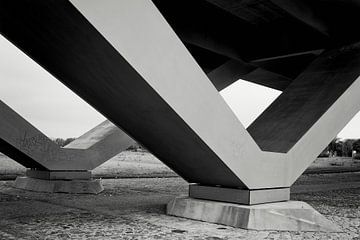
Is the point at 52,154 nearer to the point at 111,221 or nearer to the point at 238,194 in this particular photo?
the point at 111,221

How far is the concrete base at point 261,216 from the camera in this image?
20.9ft

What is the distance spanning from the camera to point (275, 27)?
34.1ft

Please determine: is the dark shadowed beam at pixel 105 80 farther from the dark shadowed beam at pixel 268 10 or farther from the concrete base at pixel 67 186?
the concrete base at pixel 67 186

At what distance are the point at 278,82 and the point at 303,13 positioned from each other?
8.87 meters

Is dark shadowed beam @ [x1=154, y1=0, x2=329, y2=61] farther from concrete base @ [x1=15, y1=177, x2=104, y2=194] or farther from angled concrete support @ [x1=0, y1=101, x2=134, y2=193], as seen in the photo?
concrete base @ [x1=15, y1=177, x2=104, y2=194]

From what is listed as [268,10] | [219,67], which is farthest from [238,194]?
[219,67]

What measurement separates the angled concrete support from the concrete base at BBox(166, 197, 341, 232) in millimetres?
4869

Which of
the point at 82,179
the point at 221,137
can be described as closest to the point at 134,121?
the point at 221,137

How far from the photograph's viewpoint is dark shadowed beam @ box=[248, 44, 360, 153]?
7.82 metres

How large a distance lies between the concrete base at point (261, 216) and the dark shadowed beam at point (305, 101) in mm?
1207

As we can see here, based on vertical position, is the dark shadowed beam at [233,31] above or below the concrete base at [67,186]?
above

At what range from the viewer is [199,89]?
5.61 m

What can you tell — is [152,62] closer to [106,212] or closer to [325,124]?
[106,212]

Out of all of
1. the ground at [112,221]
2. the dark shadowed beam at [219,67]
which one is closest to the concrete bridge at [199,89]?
the ground at [112,221]
